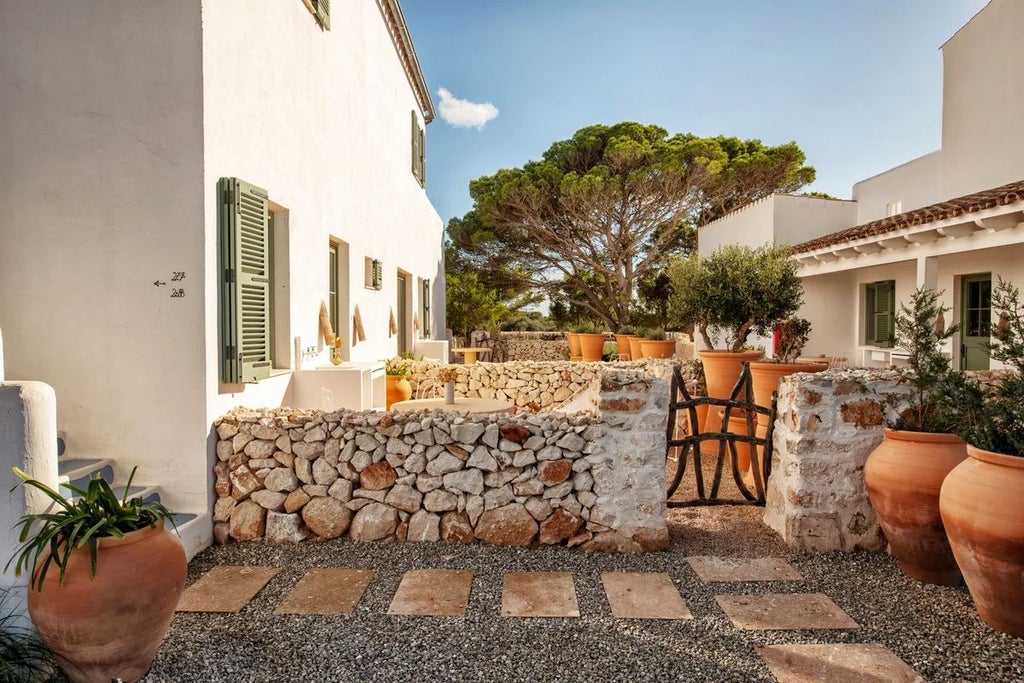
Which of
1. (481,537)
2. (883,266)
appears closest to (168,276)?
(481,537)

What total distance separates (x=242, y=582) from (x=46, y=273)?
2448 millimetres

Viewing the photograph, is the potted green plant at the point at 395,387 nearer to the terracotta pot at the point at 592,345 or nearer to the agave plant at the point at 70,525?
the agave plant at the point at 70,525

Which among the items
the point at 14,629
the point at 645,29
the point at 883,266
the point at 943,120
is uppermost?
the point at 645,29

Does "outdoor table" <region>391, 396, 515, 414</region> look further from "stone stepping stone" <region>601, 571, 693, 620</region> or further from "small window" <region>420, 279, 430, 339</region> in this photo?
"small window" <region>420, 279, 430, 339</region>

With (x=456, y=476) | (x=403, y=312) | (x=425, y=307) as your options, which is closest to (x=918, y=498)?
(x=456, y=476)

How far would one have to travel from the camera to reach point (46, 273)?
3.73 m

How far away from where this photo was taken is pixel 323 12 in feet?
19.5

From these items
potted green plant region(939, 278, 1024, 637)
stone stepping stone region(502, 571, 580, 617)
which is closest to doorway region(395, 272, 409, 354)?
stone stepping stone region(502, 571, 580, 617)

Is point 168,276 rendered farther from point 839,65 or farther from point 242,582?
point 839,65

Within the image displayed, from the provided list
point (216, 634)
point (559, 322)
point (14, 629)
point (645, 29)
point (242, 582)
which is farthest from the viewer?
point (559, 322)

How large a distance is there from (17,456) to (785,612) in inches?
147

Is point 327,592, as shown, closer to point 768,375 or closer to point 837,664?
point 837,664

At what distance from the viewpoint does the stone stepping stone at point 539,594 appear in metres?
2.97

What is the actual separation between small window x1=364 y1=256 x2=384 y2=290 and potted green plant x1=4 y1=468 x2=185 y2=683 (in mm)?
5647
